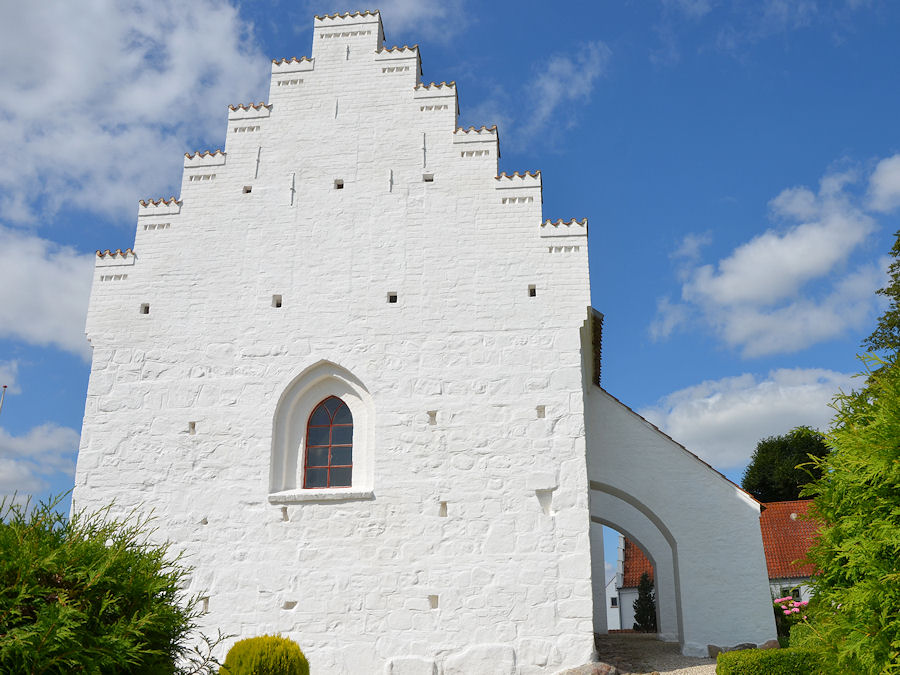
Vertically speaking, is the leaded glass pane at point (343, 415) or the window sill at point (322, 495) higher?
the leaded glass pane at point (343, 415)

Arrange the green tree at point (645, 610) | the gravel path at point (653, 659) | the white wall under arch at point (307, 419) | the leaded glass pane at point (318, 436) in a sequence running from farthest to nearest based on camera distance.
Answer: the green tree at point (645, 610) < the leaded glass pane at point (318, 436) < the white wall under arch at point (307, 419) < the gravel path at point (653, 659)

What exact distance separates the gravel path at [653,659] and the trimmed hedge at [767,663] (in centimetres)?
114

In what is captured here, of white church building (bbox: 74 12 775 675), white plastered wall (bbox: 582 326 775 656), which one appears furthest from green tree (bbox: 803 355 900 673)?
white plastered wall (bbox: 582 326 775 656)

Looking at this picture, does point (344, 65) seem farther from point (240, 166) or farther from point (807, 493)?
point (807, 493)

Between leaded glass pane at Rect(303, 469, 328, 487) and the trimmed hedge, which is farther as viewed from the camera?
leaded glass pane at Rect(303, 469, 328, 487)

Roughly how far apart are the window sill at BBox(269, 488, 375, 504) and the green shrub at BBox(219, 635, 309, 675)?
290cm

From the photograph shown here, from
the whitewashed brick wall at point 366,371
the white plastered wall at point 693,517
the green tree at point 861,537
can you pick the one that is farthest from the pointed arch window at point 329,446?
the green tree at point 861,537

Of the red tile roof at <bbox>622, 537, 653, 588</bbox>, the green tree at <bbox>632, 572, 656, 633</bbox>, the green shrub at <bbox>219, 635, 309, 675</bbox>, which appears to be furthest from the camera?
the red tile roof at <bbox>622, 537, 653, 588</bbox>

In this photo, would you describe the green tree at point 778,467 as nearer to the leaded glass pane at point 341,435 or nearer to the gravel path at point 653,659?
the gravel path at point 653,659

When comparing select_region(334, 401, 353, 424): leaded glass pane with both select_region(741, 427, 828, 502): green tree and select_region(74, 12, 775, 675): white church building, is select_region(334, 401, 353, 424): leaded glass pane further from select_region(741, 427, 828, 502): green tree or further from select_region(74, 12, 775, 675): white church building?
select_region(741, 427, 828, 502): green tree

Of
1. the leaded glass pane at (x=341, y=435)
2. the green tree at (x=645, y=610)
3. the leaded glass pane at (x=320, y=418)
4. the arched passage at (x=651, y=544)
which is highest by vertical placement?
the leaded glass pane at (x=320, y=418)

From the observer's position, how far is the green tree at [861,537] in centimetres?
563

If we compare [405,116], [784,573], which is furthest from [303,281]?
[784,573]

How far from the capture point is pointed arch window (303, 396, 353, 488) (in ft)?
39.5
